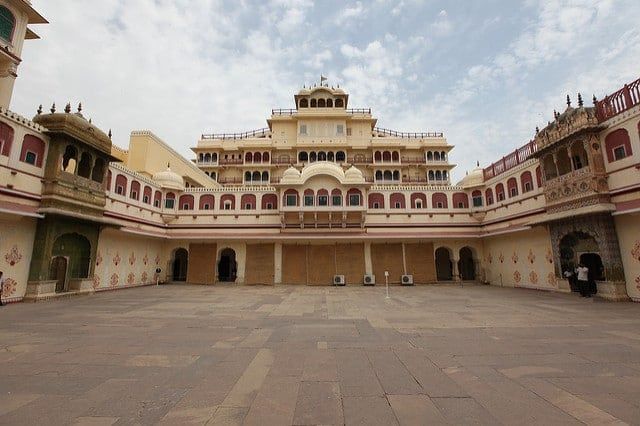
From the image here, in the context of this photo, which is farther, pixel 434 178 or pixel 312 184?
pixel 434 178

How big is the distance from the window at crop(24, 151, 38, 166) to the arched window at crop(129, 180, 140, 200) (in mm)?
6952

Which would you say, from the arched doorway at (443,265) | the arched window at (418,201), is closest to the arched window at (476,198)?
the arched window at (418,201)

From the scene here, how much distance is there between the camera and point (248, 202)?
26.2 meters

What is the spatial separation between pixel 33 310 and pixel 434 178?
36.4 metres

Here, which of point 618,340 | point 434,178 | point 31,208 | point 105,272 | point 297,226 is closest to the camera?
point 618,340

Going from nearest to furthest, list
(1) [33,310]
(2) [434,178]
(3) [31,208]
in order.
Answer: (1) [33,310], (3) [31,208], (2) [434,178]

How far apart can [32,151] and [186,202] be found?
39.5ft

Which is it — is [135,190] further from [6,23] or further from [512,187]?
[512,187]

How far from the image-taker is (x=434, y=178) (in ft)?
120

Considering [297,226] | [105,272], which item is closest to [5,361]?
[105,272]

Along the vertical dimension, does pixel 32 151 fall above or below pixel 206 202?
above

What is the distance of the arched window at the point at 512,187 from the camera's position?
21.0 meters

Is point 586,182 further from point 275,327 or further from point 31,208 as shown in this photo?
point 31,208

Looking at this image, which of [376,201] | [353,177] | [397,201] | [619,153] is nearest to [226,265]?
[353,177]
